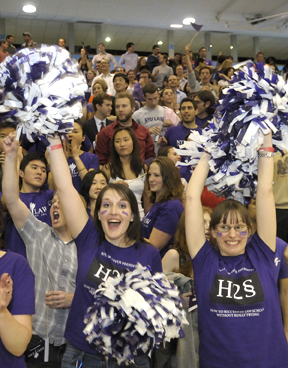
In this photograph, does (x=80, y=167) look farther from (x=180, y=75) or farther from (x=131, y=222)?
(x=180, y=75)

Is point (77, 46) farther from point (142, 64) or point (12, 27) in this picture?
point (142, 64)

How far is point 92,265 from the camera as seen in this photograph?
2039 millimetres

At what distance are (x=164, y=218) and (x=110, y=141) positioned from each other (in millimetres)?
1822

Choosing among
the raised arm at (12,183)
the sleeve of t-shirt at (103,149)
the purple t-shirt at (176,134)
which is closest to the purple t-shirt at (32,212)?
the raised arm at (12,183)

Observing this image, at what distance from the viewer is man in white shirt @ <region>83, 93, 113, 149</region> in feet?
17.6

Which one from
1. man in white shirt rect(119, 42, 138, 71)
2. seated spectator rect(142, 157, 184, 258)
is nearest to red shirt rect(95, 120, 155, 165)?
seated spectator rect(142, 157, 184, 258)

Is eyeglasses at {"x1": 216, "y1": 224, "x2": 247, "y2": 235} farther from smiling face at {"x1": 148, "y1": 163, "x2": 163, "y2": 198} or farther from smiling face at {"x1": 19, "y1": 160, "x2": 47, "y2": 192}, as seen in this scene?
smiling face at {"x1": 19, "y1": 160, "x2": 47, "y2": 192}

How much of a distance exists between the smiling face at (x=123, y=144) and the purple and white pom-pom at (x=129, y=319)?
2427 millimetres

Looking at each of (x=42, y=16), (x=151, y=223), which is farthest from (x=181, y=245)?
(x=42, y=16)

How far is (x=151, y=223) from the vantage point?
10.7ft

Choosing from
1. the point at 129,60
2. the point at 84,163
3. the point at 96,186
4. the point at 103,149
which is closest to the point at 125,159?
the point at 84,163

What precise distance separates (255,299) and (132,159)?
7.79 ft

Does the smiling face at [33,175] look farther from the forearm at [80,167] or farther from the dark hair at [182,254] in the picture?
the dark hair at [182,254]

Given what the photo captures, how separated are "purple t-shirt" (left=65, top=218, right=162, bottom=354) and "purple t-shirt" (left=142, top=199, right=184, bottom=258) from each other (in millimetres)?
982
